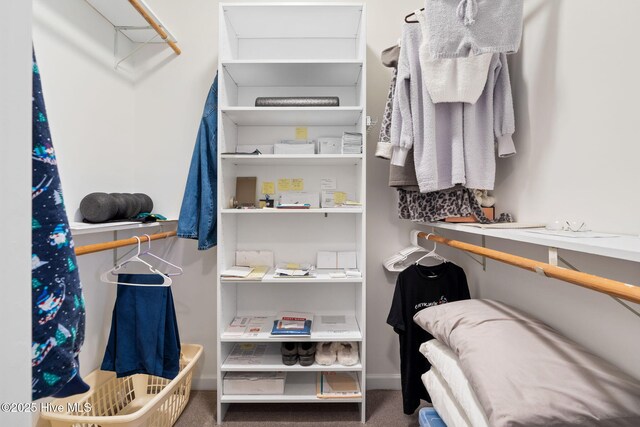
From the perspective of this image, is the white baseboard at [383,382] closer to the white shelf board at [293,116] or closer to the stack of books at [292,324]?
the stack of books at [292,324]

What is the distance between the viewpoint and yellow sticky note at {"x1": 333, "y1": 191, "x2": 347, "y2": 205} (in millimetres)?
1963

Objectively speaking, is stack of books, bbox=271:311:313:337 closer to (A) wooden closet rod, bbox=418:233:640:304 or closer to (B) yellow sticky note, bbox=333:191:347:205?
(B) yellow sticky note, bbox=333:191:347:205

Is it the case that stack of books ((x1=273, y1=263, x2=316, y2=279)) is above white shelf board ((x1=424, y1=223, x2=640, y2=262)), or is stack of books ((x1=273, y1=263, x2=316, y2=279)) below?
below

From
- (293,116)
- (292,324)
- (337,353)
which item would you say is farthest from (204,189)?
(337,353)

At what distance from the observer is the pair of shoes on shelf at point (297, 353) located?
165 cm

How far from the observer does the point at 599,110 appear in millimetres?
956

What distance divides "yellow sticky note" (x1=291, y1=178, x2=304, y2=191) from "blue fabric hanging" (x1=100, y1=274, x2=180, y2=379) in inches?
36.7

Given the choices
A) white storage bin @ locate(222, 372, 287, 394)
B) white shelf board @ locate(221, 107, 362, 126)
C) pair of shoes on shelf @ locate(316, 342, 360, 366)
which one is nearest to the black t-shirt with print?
pair of shoes on shelf @ locate(316, 342, 360, 366)

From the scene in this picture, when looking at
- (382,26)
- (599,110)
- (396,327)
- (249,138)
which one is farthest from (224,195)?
(599,110)

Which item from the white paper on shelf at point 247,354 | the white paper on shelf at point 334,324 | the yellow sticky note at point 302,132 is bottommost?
the white paper on shelf at point 247,354

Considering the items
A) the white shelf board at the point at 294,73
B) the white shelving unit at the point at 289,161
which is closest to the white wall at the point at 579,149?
the white shelving unit at the point at 289,161

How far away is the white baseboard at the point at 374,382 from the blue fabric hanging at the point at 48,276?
1.69m

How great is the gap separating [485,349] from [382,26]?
193cm
